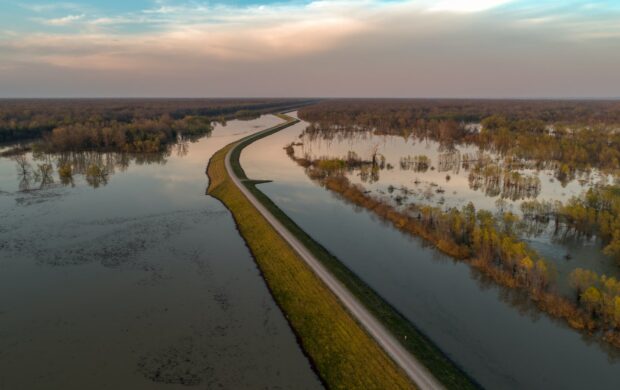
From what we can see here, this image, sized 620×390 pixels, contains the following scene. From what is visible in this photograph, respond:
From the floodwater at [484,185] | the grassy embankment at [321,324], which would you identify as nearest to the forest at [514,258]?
the floodwater at [484,185]

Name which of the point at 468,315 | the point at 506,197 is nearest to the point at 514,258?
the point at 468,315

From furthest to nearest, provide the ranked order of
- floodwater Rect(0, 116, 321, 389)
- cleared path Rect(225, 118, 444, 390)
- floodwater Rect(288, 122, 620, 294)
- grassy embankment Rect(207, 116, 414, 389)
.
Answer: floodwater Rect(288, 122, 620, 294)
floodwater Rect(0, 116, 321, 389)
grassy embankment Rect(207, 116, 414, 389)
cleared path Rect(225, 118, 444, 390)

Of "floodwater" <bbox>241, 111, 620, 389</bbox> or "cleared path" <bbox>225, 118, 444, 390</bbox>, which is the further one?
"floodwater" <bbox>241, 111, 620, 389</bbox>

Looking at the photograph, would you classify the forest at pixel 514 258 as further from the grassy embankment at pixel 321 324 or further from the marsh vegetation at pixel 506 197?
the grassy embankment at pixel 321 324

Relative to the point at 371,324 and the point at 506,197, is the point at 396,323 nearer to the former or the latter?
the point at 371,324

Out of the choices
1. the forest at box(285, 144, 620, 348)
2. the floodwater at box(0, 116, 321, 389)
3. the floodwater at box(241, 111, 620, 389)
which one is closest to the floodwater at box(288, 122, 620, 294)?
the forest at box(285, 144, 620, 348)

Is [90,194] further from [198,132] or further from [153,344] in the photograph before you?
[198,132]

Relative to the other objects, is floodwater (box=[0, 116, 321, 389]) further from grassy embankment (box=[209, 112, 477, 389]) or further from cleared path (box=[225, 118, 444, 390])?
grassy embankment (box=[209, 112, 477, 389])
